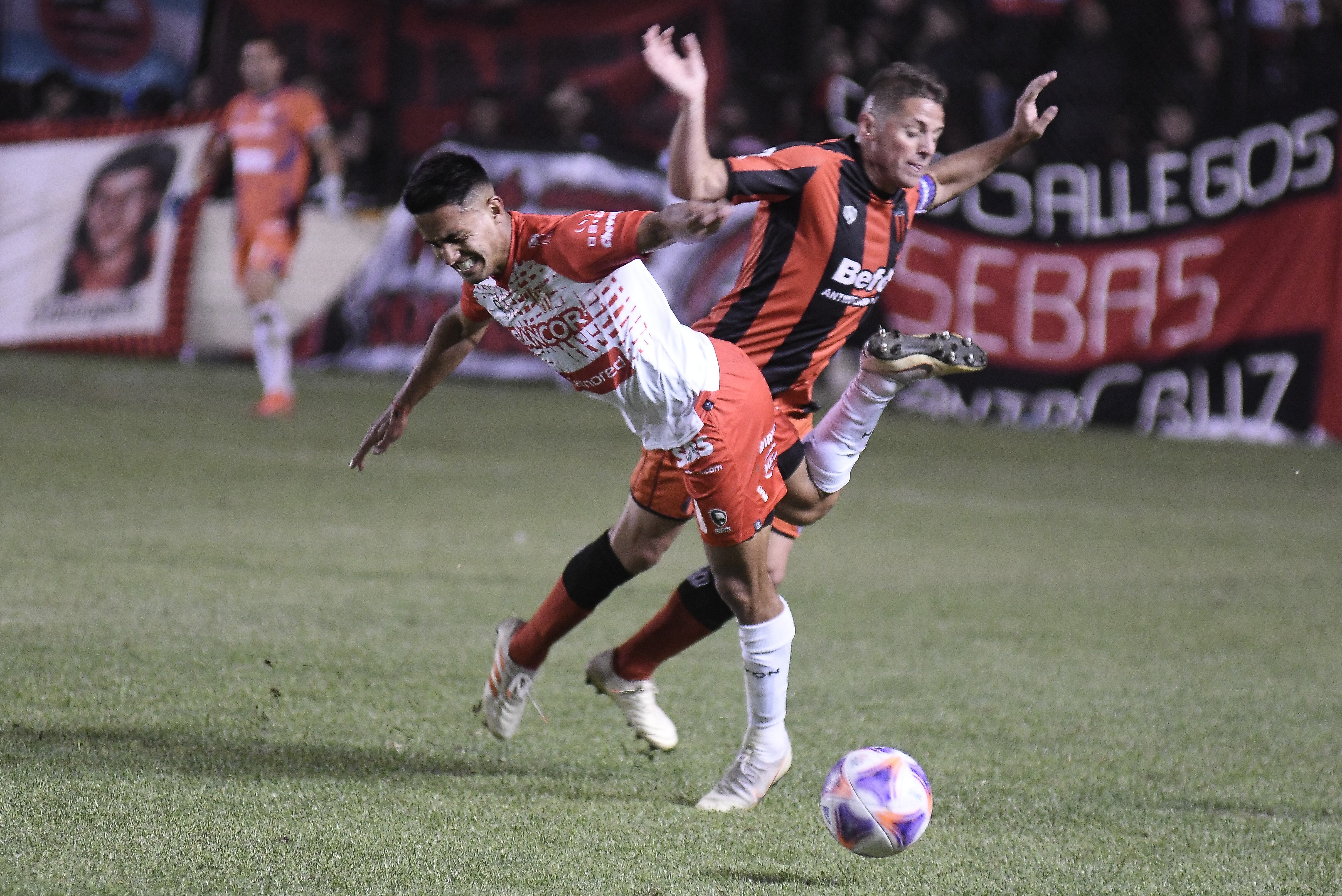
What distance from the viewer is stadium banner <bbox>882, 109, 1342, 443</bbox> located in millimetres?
11305

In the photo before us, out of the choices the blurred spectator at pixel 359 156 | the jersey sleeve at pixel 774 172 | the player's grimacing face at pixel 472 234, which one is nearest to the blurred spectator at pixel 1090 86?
the blurred spectator at pixel 359 156

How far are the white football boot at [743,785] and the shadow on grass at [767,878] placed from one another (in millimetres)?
402

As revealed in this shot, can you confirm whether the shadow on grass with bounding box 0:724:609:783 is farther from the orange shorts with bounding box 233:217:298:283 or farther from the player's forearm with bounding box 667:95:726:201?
the orange shorts with bounding box 233:217:298:283

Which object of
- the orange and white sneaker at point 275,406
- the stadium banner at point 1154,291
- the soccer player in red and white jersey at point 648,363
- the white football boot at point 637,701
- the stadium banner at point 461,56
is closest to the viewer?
the soccer player in red and white jersey at point 648,363

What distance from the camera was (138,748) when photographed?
11.7 feet

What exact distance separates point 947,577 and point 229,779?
12.0 ft

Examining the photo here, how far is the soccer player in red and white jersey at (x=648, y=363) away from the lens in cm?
326

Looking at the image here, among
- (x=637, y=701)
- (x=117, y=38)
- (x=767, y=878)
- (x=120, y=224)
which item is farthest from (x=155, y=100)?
(x=767, y=878)

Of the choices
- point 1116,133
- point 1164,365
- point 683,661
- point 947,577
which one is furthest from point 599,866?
point 1116,133

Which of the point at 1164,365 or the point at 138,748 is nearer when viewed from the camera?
the point at 138,748

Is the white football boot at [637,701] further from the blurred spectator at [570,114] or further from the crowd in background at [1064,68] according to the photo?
the blurred spectator at [570,114]

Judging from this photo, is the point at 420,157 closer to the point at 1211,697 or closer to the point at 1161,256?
the point at 1161,256

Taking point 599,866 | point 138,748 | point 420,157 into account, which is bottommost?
point 420,157

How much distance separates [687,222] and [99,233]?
12.7 meters
